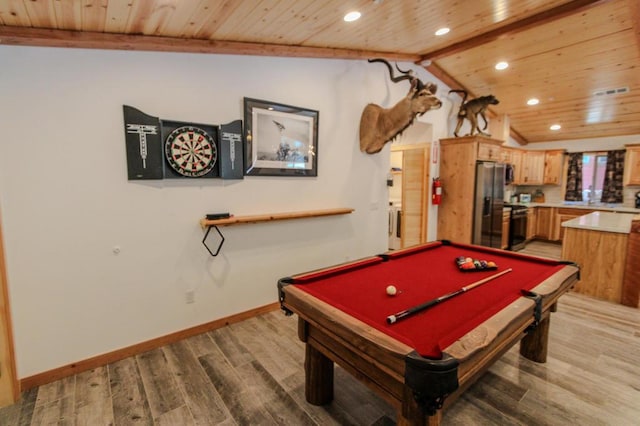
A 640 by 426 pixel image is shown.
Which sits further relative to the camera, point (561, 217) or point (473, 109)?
point (561, 217)

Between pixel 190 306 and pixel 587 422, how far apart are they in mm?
3018

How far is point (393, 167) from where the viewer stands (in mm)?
6344

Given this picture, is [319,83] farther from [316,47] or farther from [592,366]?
[592,366]

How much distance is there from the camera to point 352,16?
8.77 feet

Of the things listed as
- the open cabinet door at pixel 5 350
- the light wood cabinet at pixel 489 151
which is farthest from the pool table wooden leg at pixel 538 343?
the open cabinet door at pixel 5 350

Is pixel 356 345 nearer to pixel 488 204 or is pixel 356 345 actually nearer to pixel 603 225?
pixel 603 225

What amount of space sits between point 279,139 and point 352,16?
1.32 m

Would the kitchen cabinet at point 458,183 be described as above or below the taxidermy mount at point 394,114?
below

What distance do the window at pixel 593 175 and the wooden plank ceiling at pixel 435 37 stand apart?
0.71 m

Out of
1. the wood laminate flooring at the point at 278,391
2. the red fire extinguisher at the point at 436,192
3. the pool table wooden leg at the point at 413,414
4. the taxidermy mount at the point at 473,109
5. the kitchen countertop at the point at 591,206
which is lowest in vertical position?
the wood laminate flooring at the point at 278,391

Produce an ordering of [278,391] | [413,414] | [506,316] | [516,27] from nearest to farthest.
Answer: [413,414]
[506,316]
[278,391]
[516,27]

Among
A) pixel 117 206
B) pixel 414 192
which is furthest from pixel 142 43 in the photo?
pixel 414 192

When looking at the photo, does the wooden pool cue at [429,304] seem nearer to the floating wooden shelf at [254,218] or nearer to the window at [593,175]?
the floating wooden shelf at [254,218]

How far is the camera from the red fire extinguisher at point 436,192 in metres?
5.19
